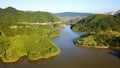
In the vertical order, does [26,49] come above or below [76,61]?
above

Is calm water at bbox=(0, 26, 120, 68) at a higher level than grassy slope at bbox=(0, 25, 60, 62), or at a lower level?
lower

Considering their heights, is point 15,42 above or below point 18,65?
above

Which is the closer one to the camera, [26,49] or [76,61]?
[76,61]

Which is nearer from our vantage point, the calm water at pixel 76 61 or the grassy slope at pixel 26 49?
the calm water at pixel 76 61

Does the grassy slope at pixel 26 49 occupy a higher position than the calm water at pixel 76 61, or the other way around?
the grassy slope at pixel 26 49

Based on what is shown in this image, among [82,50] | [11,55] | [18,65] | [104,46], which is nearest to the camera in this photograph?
[18,65]

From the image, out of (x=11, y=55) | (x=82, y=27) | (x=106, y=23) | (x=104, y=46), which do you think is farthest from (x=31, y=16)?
(x=11, y=55)

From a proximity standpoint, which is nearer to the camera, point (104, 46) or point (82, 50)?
point (82, 50)

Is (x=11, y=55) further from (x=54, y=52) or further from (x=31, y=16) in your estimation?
(x=31, y=16)

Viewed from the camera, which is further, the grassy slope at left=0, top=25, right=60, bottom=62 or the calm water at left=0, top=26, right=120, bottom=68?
the grassy slope at left=0, top=25, right=60, bottom=62

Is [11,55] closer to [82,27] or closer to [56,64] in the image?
[56,64]

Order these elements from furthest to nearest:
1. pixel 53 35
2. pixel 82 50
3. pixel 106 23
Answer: pixel 106 23, pixel 53 35, pixel 82 50
